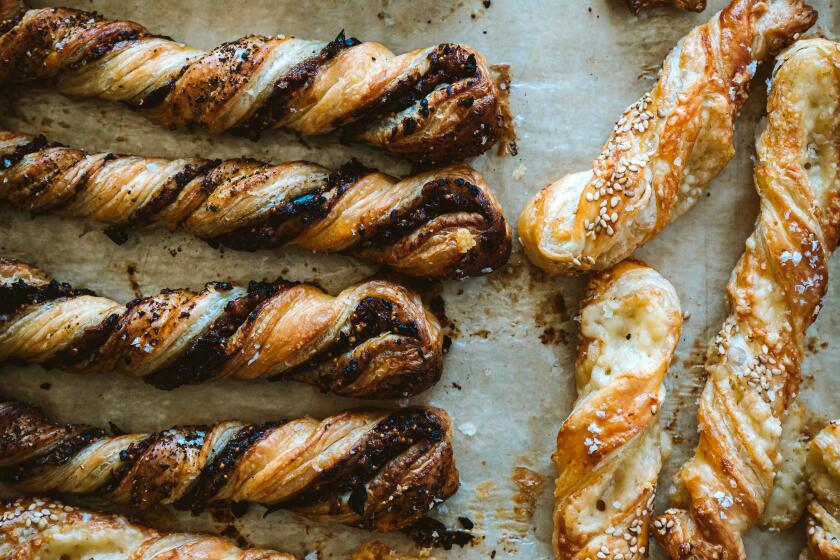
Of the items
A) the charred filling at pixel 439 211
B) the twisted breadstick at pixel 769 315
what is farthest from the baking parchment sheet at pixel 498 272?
the charred filling at pixel 439 211

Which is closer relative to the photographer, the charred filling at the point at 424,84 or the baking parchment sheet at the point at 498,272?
the charred filling at the point at 424,84

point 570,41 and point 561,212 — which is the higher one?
point 570,41

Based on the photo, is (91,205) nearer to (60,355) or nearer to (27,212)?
(27,212)

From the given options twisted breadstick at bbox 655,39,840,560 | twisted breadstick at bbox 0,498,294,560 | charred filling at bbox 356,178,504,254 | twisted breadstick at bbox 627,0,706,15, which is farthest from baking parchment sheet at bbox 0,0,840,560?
twisted breadstick at bbox 0,498,294,560

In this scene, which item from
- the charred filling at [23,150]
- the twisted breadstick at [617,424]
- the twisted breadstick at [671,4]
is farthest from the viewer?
the twisted breadstick at [671,4]

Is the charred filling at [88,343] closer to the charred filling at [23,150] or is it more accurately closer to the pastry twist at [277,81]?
the charred filling at [23,150]

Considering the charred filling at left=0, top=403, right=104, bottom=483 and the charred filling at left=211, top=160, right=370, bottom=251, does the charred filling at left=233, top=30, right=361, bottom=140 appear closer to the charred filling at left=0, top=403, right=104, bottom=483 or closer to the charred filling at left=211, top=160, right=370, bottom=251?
the charred filling at left=211, top=160, right=370, bottom=251

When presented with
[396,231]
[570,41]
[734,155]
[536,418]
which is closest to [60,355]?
[396,231]
